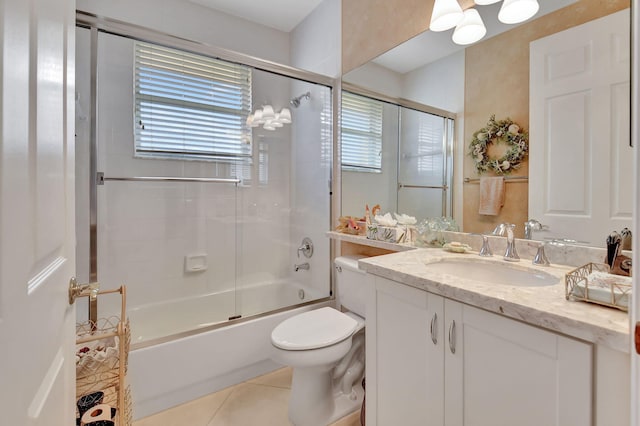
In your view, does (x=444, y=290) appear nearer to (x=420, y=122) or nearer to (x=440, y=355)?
(x=440, y=355)

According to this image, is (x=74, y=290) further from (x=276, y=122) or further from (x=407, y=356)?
(x=276, y=122)

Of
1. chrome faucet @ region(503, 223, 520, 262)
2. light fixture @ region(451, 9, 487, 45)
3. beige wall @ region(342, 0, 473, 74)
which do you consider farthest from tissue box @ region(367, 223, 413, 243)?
beige wall @ region(342, 0, 473, 74)

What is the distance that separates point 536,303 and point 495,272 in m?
0.47

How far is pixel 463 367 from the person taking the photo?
85cm

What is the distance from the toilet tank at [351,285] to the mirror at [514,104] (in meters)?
0.63

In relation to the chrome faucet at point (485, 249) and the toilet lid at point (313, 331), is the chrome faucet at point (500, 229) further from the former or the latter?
the toilet lid at point (313, 331)

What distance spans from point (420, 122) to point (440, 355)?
1.23 meters

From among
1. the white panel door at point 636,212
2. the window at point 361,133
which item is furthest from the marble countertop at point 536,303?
the window at point 361,133

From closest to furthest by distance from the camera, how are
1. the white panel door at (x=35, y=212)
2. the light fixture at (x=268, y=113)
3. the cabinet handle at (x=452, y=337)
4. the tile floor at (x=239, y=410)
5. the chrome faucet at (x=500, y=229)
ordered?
the white panel door at (x=35, y=212) < the cabinet handle at (x=452, y=337) < the chrome faucet at (x=500, y=229) < the tile floor at (x=239, y=410) < the light fixture at (x=268, y=113)

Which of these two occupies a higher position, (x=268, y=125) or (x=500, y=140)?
(x=268, y=125)

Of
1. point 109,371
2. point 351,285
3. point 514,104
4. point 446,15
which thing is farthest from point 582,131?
point 109,371

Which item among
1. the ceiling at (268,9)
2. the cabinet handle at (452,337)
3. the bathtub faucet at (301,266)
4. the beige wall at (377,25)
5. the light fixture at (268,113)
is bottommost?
the bathtub faucet at (301,266)

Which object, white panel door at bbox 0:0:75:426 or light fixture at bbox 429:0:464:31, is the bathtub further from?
light fixture at bbox 429:0:464:31

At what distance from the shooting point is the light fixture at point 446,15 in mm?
1389
